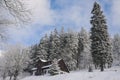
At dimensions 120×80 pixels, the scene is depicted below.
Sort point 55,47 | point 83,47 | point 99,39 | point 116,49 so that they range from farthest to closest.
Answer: point 116,49, point 83,47, point 55,47, point 99,39

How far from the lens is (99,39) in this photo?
149 ft

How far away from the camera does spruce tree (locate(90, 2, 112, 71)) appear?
Result: 44.0 m

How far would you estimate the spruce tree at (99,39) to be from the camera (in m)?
44.0

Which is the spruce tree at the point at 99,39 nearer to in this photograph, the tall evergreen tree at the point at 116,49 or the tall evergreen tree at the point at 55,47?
the tall evergreen tree at the point at 55,47

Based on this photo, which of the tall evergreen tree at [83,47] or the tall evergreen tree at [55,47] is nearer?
the tall evergreen tree at [55,47]

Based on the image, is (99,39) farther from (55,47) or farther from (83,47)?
(83,47)

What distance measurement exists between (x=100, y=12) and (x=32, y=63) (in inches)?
1338

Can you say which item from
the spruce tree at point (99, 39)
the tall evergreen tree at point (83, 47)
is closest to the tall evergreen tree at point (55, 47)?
the tall evergreen tree at point (83, 47)

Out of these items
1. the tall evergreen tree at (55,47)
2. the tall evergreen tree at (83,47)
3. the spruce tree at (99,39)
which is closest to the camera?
the spruce tree at (99,39)

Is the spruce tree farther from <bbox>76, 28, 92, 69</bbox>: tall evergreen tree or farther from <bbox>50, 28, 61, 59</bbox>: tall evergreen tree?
A: <bbox>76, 28, 92, 69</bbox>: tall evergreen tree

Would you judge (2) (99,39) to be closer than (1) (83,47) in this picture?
Yes

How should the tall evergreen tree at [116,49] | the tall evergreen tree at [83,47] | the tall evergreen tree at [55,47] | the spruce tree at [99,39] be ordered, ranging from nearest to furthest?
the spruce tree at [99,39], the tall evergreen tree at [55,47], the tall evergreen tree at [83,47], the tall evergreen tree at [116,49]

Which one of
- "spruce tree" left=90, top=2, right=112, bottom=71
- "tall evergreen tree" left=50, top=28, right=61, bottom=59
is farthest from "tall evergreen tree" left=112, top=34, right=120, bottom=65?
"spruce tree" left=90, top=2, right=112, bottom=71

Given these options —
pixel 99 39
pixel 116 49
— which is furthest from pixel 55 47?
pixel 116 49
